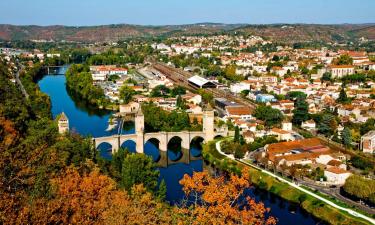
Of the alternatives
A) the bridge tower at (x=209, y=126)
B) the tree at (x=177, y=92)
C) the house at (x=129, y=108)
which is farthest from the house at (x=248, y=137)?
the tree at (x=177, y=92)

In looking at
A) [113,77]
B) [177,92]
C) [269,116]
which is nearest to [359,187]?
[269,116]

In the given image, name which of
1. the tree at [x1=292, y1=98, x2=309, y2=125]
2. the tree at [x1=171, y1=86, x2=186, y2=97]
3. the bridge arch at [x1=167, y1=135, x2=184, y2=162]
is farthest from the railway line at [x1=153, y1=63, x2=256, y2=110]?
the bridge arch at [x1=167, y1=135, x2=184, y2=162]

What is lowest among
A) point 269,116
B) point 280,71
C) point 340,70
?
point 269,116

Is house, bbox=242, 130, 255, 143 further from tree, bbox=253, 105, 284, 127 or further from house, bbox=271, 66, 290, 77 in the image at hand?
house, bbox=271, 66, 290, 77

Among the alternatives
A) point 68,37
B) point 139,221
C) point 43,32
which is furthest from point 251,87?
point 43,32

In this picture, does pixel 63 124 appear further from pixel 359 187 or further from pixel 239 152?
pixel 359 187

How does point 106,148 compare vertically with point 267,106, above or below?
below

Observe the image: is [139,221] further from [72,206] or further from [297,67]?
[297,67]
